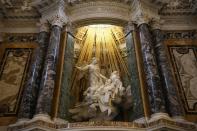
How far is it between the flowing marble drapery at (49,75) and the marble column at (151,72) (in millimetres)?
2594

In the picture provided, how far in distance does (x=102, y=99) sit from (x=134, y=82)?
3.42 ft

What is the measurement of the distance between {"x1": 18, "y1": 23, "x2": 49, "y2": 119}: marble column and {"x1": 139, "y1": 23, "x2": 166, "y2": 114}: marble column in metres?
3.04

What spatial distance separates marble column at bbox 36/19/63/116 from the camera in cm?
838

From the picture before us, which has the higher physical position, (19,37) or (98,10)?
(98,10)

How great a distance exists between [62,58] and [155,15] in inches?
141

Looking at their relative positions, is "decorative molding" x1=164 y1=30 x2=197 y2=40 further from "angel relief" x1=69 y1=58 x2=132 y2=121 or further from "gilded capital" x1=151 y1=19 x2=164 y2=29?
"angel relief" x1=69 y1=58 x2=132 y2=121

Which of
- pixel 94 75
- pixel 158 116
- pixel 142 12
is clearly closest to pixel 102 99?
pixel 94 75

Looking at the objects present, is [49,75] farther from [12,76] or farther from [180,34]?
[180,34]

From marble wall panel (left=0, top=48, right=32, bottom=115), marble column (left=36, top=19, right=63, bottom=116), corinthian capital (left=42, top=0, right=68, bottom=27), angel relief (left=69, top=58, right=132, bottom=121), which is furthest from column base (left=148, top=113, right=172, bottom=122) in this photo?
corinthian capital (left=42, top=0, right=68, bottom=27)

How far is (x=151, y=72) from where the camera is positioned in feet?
29.7

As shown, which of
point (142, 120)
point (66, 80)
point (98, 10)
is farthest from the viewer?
point (98, 10)

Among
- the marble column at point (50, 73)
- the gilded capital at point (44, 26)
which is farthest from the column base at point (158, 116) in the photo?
the gilded capital at point (44, 26)

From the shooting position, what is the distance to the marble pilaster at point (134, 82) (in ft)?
28.3

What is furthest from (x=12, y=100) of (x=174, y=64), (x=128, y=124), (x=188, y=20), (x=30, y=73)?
(x=188, y=20)
